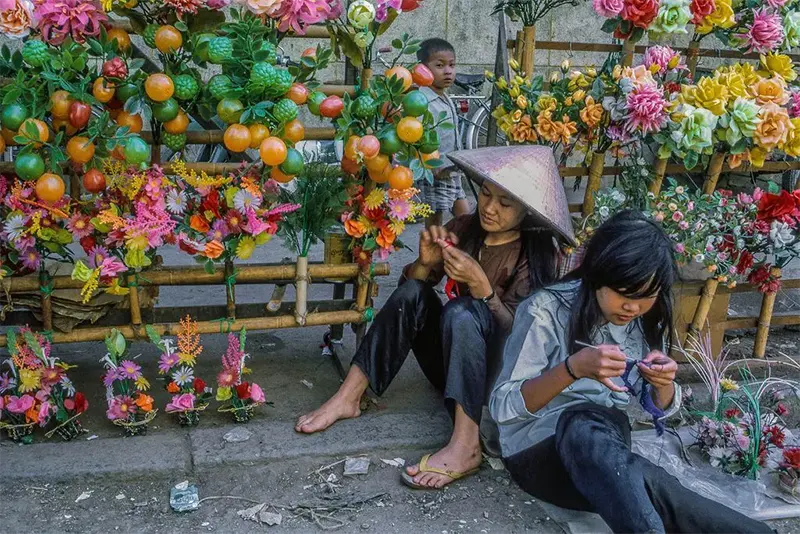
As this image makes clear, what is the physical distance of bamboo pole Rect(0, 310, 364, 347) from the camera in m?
2.80

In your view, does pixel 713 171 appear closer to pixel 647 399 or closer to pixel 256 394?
pixel 647 399

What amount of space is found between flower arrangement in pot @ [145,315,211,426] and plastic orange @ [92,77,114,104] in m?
0.74

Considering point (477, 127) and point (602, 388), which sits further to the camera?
point (477, 127)

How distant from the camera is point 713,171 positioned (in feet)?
11.2

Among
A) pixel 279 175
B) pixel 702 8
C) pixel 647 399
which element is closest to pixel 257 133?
pixel 279 175

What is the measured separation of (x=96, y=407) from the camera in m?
2.97

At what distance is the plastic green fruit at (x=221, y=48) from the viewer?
2.45 m

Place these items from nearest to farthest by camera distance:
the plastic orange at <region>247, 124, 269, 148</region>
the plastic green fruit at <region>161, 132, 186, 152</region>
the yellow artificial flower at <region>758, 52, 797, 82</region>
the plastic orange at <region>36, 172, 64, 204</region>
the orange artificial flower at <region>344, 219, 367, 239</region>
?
the plastic orange at <region>36, 172, 64, 204</region> → the plastic orange at <region>247, 124, 269, 148</region> → the plastic green fruit at <region>161, 132, 186, 152</region> → the orange artificial flower at <region>344, 219, 367, 239</region> → the yellow artificial flower at <region>758, 52, 797, 82</region>

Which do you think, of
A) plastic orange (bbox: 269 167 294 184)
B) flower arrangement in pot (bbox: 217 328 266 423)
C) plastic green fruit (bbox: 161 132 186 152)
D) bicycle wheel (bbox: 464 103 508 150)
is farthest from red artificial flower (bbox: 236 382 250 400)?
bicycle wheel (bbox: 464 103 508 150)

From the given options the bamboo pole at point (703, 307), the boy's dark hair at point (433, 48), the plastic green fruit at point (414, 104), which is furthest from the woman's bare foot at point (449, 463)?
the boy's dark hair at point (433, 48)

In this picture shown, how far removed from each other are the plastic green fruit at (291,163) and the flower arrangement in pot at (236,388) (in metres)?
0.60

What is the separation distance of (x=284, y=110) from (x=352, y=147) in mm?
277

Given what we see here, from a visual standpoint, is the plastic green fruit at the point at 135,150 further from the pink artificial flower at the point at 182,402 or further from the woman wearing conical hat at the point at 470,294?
the woman wearing conical hat at the point at 470,294

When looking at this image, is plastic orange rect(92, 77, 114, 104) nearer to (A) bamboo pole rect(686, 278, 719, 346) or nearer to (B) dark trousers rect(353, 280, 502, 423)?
(B) dark trousers rect(353, 280, 502, 423)
